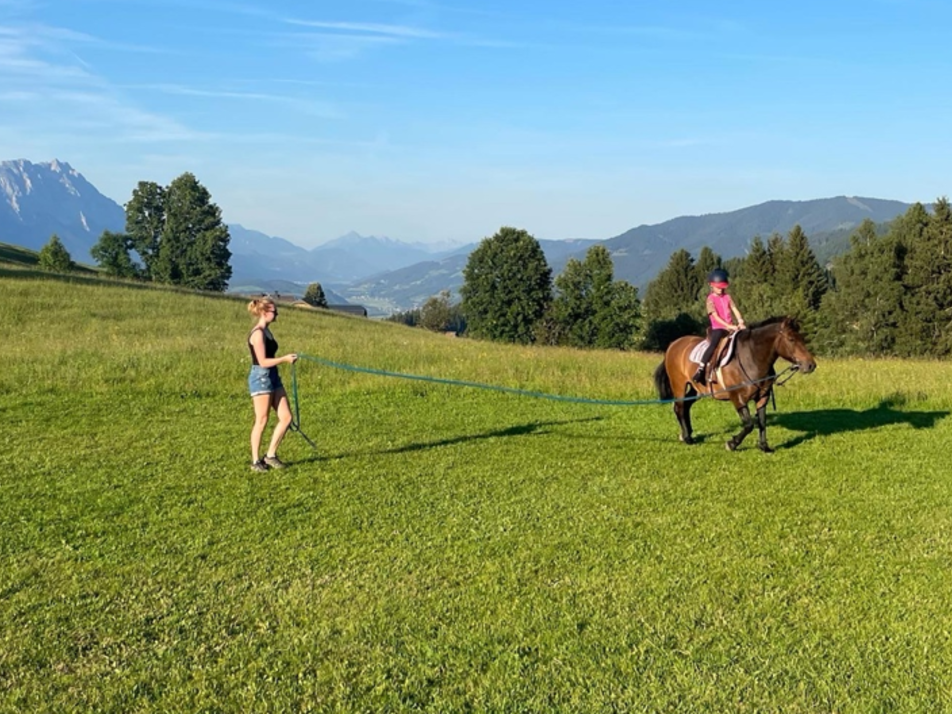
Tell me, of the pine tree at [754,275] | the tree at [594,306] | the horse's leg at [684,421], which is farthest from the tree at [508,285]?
the horse's leg at [684,421]

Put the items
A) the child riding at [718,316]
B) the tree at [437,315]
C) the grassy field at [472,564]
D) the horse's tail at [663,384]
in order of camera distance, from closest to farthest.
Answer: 1. the grassy field at [472,564]
2. the child riding at [718,316]
3. the horse's tail at [663,384]
4. the tree at [437,315]

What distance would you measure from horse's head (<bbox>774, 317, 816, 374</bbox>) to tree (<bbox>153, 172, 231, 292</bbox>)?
233 ft

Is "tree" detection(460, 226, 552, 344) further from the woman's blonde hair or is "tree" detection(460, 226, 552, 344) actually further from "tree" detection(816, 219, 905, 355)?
the woman's blonde hair

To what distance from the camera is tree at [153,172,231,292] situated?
74625mm

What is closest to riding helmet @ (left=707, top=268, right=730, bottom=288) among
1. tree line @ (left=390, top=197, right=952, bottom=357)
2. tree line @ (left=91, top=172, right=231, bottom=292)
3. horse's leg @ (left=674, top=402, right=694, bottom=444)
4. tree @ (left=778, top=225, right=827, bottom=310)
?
horse's leg @ (left=674, top=402, right=694, bottom=444)

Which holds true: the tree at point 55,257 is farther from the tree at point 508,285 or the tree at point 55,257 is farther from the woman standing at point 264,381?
the woman standing at point 264,381

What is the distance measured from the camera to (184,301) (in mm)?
41719

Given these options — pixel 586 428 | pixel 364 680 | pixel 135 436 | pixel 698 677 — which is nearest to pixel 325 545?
pixel 364 680

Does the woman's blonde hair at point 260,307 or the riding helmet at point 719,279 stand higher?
the riding helmet at point 719,279

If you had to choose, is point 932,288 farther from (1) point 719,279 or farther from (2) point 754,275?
(1) point 719,279

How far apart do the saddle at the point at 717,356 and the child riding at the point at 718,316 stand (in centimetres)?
6

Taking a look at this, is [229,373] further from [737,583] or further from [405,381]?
[737,583]

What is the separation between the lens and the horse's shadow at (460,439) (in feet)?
35.8

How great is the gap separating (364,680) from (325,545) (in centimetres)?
259
